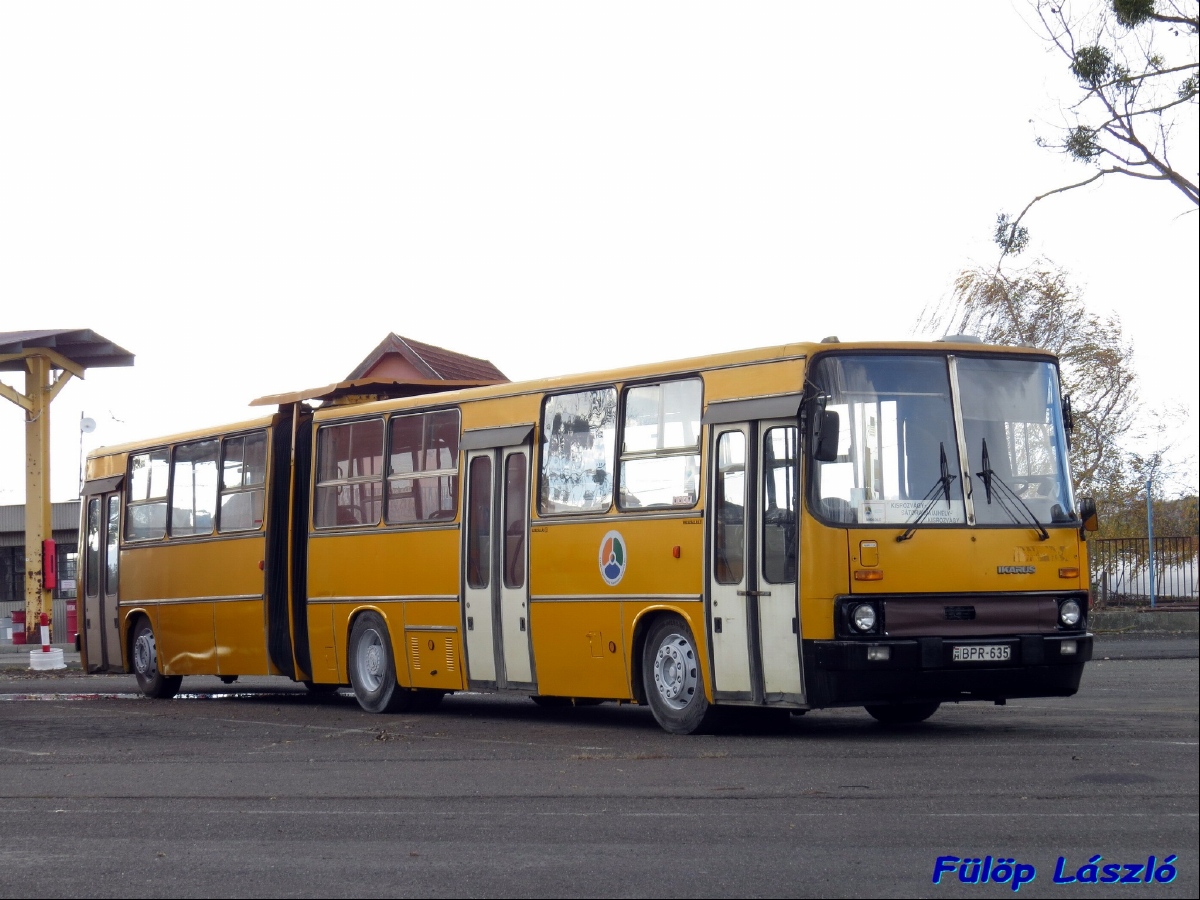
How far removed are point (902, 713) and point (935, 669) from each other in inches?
98.6

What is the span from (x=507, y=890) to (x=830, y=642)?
5.21 m

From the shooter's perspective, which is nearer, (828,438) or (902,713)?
(828,438)

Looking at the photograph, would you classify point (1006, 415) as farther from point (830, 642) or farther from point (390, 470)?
point (390, 470)

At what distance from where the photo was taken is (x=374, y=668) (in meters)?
17.3

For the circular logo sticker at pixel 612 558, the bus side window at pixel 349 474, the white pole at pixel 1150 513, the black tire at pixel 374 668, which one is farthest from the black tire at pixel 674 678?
the white pole at pixel 1150 513

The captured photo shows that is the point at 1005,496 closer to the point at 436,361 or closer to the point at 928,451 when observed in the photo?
the point at 928,451

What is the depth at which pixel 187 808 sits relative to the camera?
395 inches

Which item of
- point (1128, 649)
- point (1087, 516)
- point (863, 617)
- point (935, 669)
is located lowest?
point (1128, 649)

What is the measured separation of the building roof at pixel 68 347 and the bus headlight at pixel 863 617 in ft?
65.4

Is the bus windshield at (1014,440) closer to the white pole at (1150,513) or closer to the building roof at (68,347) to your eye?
the white pole at (1150,513)

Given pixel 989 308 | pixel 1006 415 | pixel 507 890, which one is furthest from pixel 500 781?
pixel 989 308

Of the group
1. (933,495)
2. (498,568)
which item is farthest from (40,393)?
(933,495)

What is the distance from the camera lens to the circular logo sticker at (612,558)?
13883 mm

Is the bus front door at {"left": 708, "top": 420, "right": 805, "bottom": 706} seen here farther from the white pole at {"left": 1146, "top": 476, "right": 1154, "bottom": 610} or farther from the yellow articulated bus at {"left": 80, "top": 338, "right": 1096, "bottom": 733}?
the white pole at {"left": 1146, "top": 476, "right": 1154, "bottom": 610}
